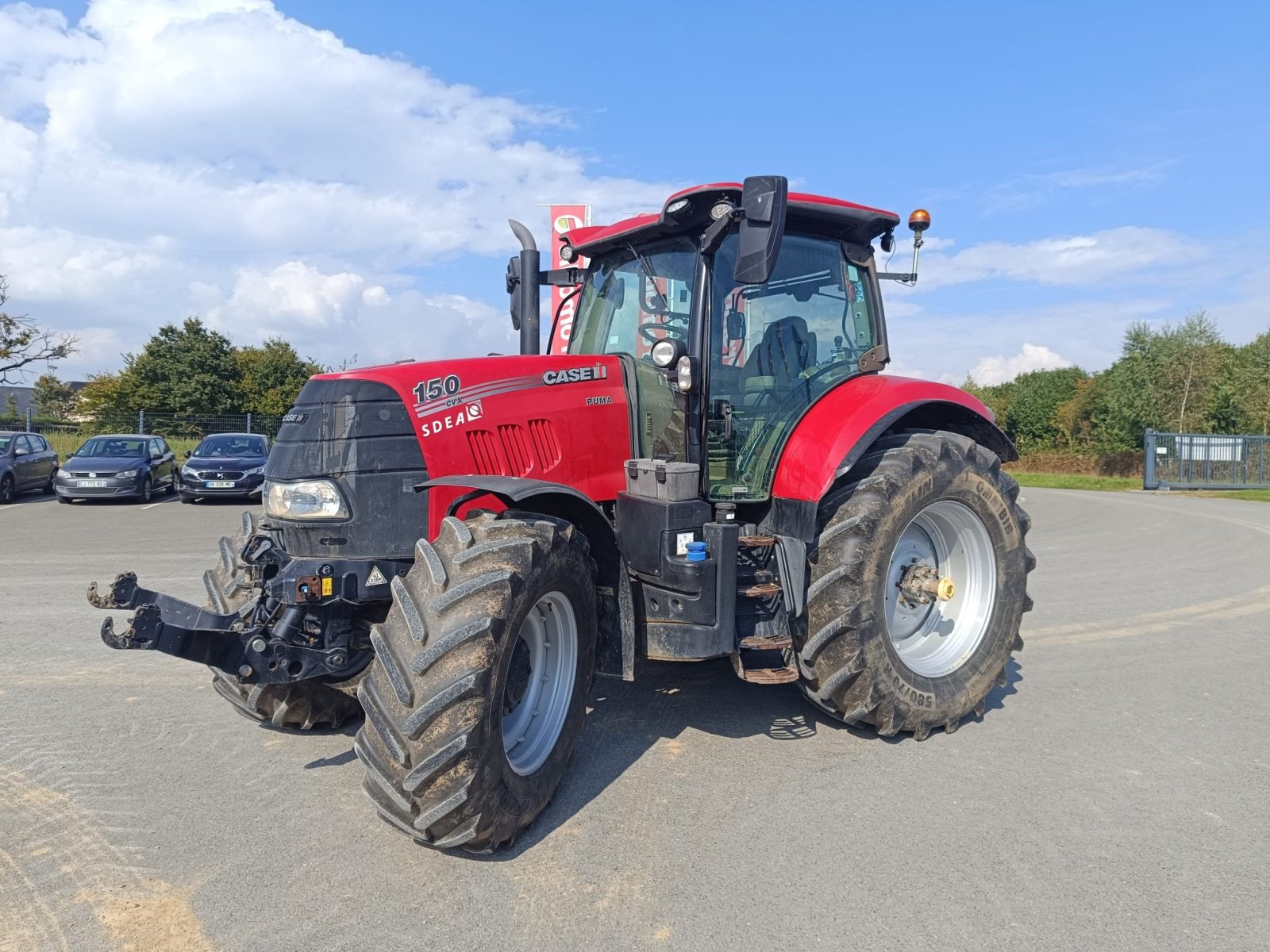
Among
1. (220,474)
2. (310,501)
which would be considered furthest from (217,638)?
(220,474)

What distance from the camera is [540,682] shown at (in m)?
3.39

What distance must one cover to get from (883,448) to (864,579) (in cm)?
83

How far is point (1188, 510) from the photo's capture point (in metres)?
18.4

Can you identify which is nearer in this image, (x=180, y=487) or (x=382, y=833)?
(x=382, y=833)

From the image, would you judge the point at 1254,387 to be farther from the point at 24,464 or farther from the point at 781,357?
the point at 24,464

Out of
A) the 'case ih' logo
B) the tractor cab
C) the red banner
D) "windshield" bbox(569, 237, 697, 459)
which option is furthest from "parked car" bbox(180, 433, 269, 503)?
the 'case ih' logo

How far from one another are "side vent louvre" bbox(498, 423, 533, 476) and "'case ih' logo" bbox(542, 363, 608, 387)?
0.88ft

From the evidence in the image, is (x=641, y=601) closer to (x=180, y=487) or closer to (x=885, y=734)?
(x=885, y=734)

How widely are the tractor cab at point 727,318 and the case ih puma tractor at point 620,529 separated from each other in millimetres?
15

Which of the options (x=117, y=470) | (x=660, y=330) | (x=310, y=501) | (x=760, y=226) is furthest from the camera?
(x=117, y=470)

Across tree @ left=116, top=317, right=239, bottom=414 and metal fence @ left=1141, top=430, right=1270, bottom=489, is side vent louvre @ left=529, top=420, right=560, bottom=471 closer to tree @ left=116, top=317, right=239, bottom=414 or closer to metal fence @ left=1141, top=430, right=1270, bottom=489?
metal fence @ left=1141, top=430, right=1270, bottom=489

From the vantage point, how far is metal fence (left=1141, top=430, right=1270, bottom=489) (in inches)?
1057

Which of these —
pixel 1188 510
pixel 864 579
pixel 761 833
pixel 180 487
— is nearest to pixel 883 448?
pixel 864 579

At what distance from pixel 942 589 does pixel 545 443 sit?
7.18ft
